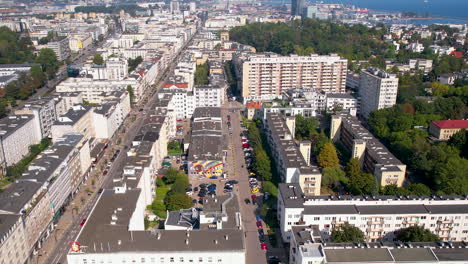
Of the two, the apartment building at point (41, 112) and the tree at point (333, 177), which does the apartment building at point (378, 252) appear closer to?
the tree at point (333, 177)

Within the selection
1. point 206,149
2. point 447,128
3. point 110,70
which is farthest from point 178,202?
point 110,70

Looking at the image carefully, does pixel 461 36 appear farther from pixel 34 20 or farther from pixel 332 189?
pixel 34 20

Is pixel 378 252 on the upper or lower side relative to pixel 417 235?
upper

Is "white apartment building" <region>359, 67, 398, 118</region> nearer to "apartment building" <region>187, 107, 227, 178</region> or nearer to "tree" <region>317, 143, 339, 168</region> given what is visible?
"tree" <region>317, 143, 339, 168</region>

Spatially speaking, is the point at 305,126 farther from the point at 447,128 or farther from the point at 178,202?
the point at 178,202

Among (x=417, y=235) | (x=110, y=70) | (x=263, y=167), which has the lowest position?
(x=263, y=167)
